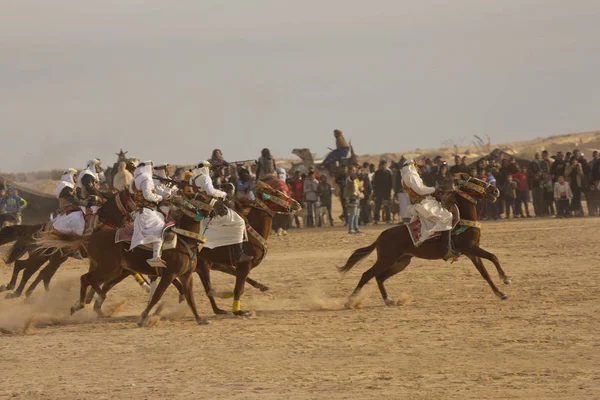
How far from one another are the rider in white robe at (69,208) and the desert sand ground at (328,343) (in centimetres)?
93

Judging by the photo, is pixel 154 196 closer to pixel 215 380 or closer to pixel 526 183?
pixel 215 380

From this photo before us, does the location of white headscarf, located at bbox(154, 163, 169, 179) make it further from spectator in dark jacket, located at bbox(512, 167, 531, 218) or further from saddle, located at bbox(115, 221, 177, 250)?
spectator in dark jacket, located at bbox(512, 167, 531, 218)

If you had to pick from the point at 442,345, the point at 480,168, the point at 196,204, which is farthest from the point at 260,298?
the point at 480,168

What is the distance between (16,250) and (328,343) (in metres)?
7.00

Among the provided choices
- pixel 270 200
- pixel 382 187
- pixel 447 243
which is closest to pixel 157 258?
pixel 270 200

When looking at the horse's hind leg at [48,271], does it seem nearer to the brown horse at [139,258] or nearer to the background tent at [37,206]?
the brown horse at [139,258]

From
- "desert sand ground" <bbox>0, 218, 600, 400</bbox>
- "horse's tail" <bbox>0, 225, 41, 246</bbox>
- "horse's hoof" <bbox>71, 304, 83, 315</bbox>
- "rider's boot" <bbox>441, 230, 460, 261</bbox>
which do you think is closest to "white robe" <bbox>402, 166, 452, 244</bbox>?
"rider's boot" <bbox>441, 230, 460, 261</bbox>

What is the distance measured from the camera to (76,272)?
2236 centimetres

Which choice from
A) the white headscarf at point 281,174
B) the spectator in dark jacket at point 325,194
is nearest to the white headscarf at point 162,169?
the white headscarf at point 281,174

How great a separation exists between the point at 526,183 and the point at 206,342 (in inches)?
786

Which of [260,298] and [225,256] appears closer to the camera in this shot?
[225,256]

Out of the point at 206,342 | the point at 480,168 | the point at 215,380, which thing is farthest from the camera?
the point at 480,168

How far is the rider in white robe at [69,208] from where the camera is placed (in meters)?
16.3

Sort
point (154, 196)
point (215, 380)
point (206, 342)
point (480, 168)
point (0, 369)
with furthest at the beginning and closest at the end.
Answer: point (480, 168) → point (154, 196) → point (206, 342) → point (0, 369) → point (215, 380)
